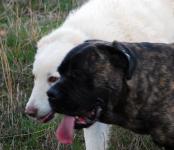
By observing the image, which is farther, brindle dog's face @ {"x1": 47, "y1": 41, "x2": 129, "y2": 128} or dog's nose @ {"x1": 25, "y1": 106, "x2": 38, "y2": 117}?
dog's nose @ {"x1": 25, "y1": 106, "x2": 38, "y2": 117}

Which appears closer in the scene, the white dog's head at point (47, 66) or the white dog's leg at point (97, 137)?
the white dog's head at point (47, 66)

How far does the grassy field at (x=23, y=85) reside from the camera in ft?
13.2

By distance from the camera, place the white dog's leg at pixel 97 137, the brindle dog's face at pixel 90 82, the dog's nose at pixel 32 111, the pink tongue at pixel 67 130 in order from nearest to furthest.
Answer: the brindle dog's face at pixel 90 82, the pink tongue at pixel 67 130, the dog's nose at pixel 32 111, the white dog's leg at pixel 97 137

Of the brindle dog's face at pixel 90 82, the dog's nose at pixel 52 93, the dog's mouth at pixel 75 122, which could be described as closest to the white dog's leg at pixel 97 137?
the dog's mouth at pixel 75 122

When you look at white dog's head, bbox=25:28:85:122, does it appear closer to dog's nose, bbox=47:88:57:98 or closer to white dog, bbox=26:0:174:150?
white dog, bbox=26:0:174:150

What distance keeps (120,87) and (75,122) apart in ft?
0.93

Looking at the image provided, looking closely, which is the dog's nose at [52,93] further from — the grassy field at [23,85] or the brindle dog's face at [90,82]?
the grassy field at [23,85]

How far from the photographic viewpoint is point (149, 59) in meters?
2.99

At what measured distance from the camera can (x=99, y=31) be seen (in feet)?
12.6

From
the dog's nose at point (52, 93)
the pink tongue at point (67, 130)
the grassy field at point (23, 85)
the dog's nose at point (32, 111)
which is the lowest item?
the grassy field at point (23, 85)

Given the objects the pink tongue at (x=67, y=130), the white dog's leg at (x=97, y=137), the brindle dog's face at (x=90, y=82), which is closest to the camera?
the brindle dog's face at (x=90, y=82)

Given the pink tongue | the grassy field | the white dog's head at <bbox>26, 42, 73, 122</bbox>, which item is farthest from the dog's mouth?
the grassy field

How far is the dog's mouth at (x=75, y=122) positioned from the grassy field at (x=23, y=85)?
89 centimetres

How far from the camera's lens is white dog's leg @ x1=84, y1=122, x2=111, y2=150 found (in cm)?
398
